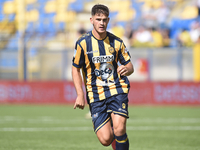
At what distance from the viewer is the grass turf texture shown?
20.9 feet

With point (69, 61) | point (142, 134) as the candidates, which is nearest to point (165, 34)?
point (69, 61)

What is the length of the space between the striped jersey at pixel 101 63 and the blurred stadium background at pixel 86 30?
10404 mm

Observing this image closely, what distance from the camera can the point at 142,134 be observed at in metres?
7.85

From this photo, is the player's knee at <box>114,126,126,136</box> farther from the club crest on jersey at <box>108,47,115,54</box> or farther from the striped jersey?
the club crest on jersey at <box>108,47,115,54</box>

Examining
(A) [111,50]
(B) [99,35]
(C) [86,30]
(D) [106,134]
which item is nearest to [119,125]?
(D) [106,134]

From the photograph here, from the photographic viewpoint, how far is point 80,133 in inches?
316

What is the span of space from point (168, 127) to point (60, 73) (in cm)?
764

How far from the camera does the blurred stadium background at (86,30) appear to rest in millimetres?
15266

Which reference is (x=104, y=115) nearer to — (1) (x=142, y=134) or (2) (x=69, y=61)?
(1) (x=142, y=134)

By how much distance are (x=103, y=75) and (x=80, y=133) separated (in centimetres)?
352

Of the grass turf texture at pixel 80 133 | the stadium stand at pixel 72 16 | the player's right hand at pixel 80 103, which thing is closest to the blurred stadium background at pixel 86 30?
the stadium stand at pixel 72 16

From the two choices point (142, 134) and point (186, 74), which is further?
point (186, 74)

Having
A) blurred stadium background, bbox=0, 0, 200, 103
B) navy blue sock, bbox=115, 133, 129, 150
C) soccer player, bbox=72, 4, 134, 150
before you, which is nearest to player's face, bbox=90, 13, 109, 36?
soccer player, bbox=72, 4, 134, 150

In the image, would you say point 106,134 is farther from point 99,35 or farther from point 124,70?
point 99,35
